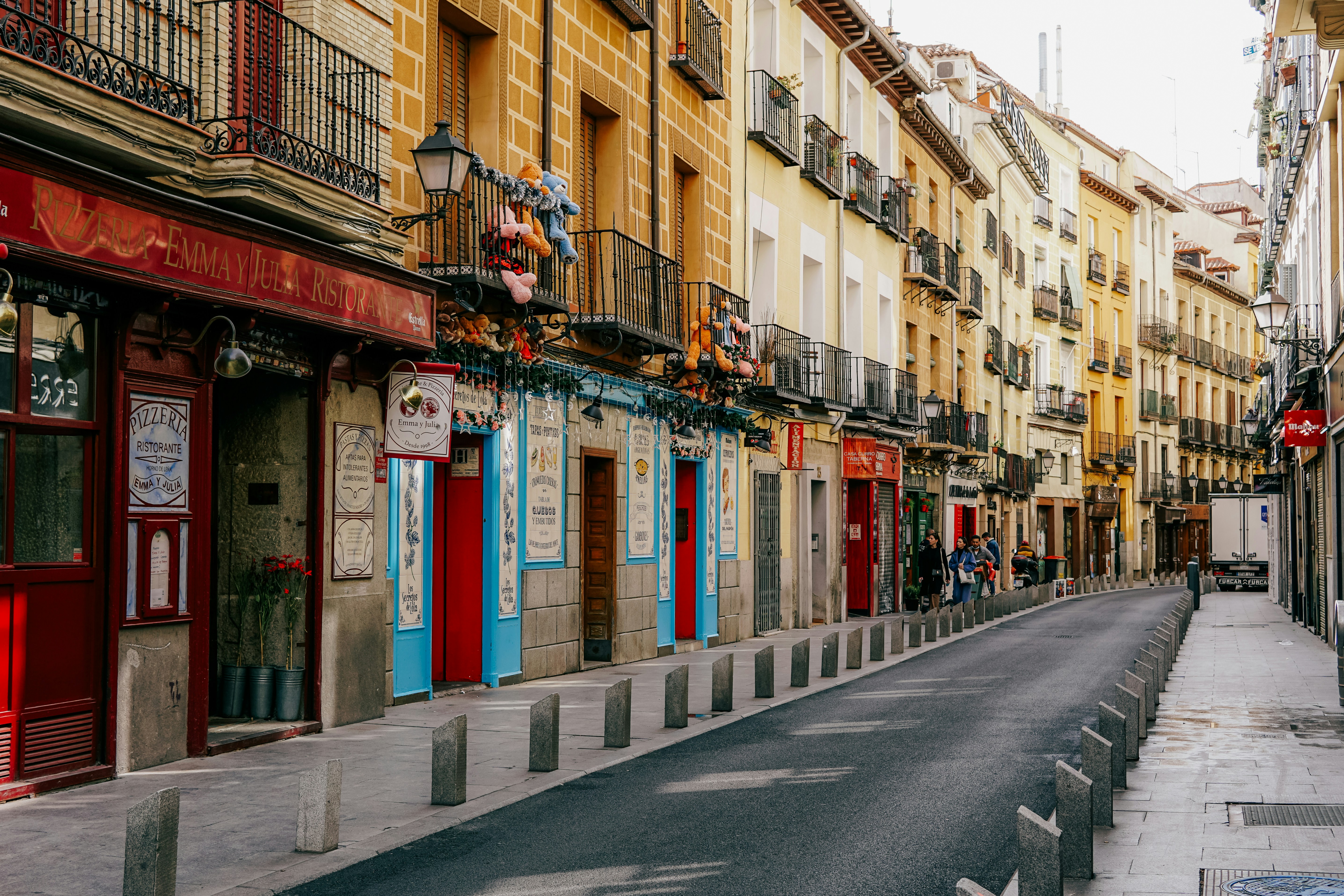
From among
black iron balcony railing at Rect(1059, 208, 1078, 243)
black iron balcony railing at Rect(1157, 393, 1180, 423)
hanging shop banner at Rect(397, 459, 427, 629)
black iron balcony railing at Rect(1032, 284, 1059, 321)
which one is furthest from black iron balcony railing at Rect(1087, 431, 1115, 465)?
hanging shop banner at Rect(397, 459, 427, 629)

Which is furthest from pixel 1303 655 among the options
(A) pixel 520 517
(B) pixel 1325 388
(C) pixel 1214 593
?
(C) pixel 1214 593

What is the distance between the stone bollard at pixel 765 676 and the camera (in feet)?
44.7

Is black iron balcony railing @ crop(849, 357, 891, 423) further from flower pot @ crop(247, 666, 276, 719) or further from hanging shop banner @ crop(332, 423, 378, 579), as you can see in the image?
flower pot @ crop(247, 666, 276, 719)

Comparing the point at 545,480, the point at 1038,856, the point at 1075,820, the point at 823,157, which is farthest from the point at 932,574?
the point at 1038,856

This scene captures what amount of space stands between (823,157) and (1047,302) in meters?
23.3

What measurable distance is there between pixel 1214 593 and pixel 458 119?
3758 cm

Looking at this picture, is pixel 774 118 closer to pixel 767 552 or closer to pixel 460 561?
pixel 767 552

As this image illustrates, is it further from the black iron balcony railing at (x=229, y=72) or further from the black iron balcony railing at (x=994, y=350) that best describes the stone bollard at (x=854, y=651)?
the black iron balcony railing at (x=994, y=350)

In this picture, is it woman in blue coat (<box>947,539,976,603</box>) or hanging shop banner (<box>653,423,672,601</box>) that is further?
woman in blue coat (<box>947,539,976,603</box>)

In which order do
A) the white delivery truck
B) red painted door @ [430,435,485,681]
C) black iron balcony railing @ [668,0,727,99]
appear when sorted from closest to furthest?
red painted door @ [430,435,485,681], black iron balcony railing @ [668,0,727,99], the white delivery truck

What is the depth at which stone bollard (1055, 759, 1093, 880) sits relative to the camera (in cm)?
645

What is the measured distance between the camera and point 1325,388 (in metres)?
21.4

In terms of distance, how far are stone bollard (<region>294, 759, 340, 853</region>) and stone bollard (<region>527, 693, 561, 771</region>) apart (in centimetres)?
240

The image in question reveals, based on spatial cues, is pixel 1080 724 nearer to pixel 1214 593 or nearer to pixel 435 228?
pixel 435 228
